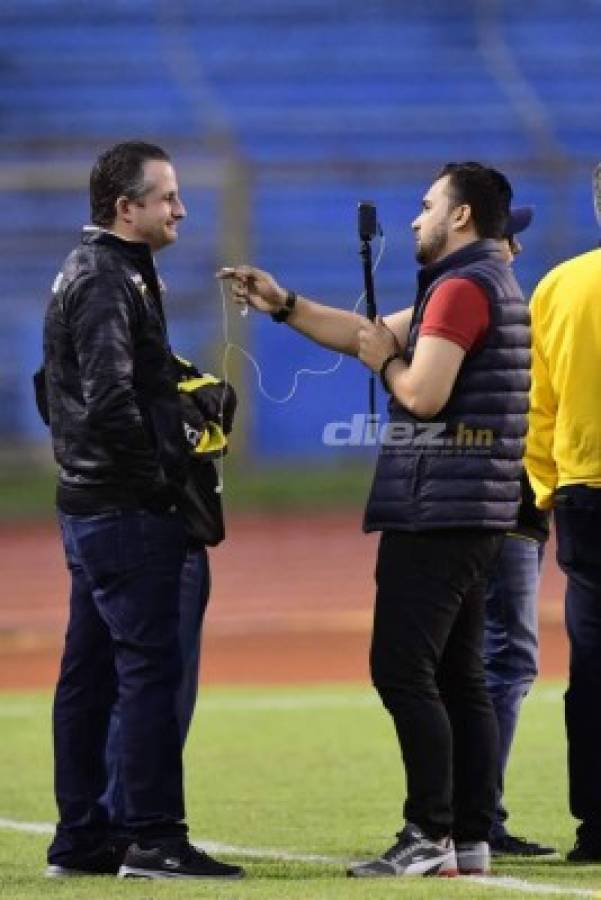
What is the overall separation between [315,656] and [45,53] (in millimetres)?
16003

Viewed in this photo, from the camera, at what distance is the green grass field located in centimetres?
665

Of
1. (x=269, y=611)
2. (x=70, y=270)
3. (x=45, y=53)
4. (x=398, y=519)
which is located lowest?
(x=269, y=611)

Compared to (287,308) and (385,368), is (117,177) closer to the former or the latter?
(287,308)

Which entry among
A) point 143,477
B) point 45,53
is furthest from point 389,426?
point 45,53

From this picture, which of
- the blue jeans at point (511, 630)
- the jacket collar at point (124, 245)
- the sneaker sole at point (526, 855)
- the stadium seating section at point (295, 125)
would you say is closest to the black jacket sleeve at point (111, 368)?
the jacket collar at point (124, 245)

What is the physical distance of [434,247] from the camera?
695cm

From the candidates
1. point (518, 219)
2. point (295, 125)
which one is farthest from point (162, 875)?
point (295, 125)

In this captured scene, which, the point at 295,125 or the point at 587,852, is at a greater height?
the point at 295,125

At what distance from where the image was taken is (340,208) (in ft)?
93.9

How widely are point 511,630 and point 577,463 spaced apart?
2.57 ft

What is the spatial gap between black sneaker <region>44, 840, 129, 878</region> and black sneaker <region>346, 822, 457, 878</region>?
741 millimetres

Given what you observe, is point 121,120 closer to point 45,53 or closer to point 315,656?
point 45,53

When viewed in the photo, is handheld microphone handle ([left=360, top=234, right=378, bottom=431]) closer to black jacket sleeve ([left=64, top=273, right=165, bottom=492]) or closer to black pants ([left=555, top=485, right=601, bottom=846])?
black jacket sleeve ([left=64, top=273, right=165, bottom=492])

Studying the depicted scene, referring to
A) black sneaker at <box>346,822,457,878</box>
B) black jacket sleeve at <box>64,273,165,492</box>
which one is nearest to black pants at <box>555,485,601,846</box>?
black sneaker at <box>346,822,457,878</box>
